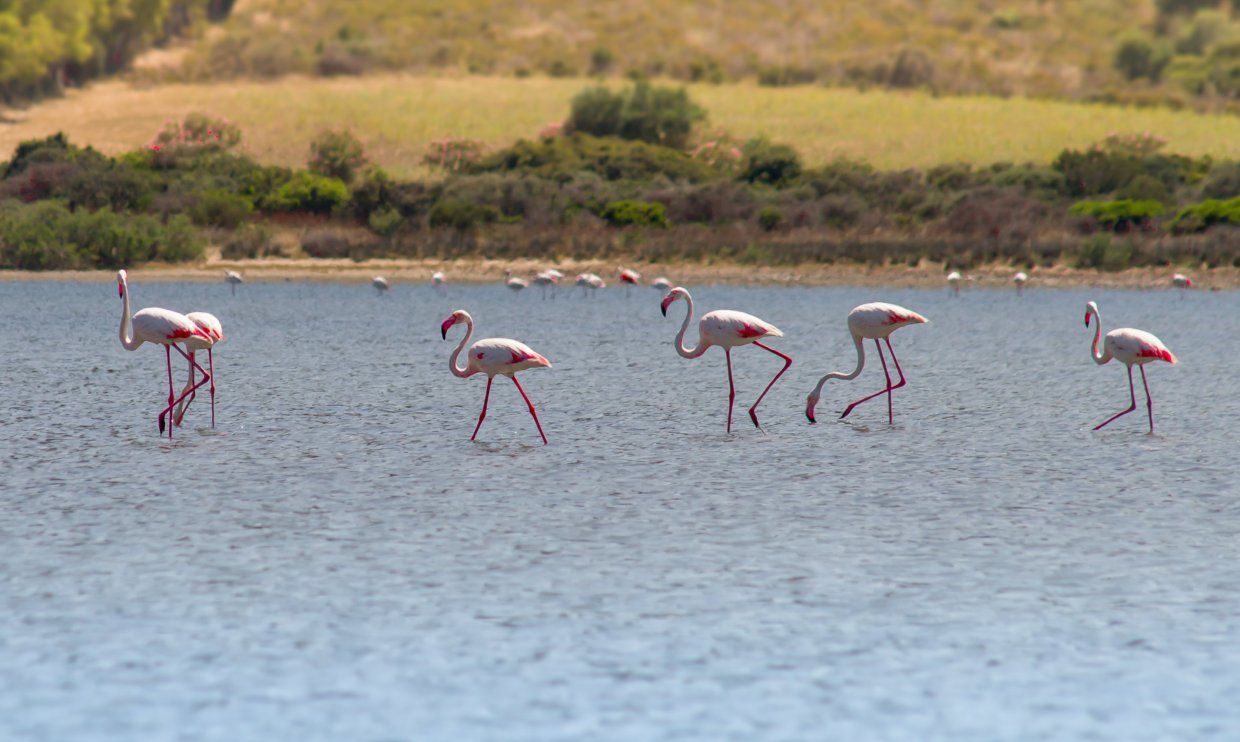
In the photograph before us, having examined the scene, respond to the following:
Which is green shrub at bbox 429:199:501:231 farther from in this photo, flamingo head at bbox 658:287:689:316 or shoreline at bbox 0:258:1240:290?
flamingo head at bbox 658:287:689:316

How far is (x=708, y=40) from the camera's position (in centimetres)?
10200

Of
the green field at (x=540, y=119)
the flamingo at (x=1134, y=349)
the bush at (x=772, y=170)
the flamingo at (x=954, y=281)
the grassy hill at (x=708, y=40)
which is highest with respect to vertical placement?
the grassy hill at (x=708, y=40)

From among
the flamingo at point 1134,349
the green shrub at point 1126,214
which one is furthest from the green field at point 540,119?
the flamingo at point 1134,349

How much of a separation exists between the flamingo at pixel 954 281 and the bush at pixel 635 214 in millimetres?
10286

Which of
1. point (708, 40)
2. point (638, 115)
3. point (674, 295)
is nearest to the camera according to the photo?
point (674, 295)

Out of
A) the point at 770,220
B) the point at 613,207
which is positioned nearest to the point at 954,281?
the point at 770,220

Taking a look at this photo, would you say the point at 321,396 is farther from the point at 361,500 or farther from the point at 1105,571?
the point at 1105,571

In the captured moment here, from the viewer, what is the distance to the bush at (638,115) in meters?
68.1

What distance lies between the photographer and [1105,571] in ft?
29.7

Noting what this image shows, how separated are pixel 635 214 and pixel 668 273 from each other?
6.58 meters

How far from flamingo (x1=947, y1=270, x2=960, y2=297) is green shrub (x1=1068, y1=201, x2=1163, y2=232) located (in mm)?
8858

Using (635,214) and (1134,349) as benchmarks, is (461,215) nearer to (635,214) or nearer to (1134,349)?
(635,214)

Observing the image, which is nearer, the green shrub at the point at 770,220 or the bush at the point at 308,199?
the green shrub at the point at 770,220

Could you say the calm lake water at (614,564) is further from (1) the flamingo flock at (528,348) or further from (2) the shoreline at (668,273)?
(2) the shoreline at (668,273)
